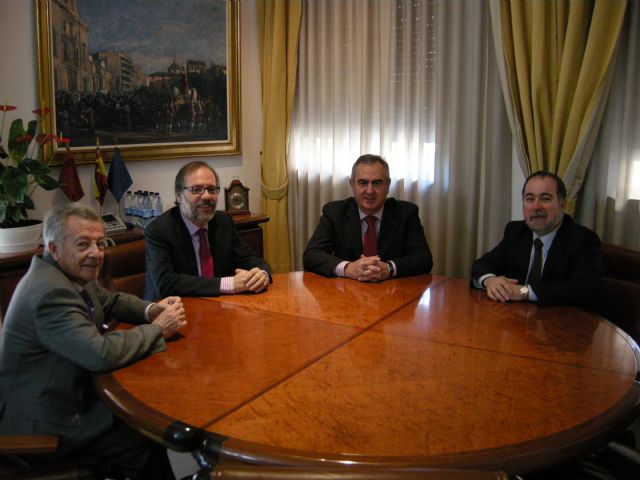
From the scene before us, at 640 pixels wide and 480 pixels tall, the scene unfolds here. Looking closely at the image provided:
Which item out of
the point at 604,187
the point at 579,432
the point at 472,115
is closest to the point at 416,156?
the point at 472,115

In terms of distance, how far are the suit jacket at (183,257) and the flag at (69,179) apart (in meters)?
0.97

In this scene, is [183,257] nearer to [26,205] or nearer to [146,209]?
[26,205]

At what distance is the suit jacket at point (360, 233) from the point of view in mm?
3213

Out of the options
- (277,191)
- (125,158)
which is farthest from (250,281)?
(277,191)

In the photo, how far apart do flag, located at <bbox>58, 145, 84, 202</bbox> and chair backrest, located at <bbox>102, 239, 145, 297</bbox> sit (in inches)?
32.2

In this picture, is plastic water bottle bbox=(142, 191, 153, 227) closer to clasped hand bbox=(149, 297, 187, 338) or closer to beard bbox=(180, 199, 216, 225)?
beard bbox=(180, 199, 216, 225)

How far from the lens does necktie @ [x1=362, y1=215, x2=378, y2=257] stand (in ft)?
10.7

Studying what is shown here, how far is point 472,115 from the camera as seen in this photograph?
3.88 metres

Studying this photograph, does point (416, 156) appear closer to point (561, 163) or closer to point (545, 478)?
point (561, 163)

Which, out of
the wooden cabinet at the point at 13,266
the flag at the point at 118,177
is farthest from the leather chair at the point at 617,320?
the flag at the point at 118,177

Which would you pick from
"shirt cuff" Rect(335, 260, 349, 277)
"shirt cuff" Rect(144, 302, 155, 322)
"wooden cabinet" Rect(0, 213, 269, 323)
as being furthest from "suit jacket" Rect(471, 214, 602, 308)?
"wooden cabinet" Rect(0, 213, 269, 323)

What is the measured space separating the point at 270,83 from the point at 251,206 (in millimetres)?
950

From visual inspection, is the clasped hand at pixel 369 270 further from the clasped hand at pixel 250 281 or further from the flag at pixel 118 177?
the flag at pixel 118 177

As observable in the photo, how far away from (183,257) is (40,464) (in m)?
1.16
